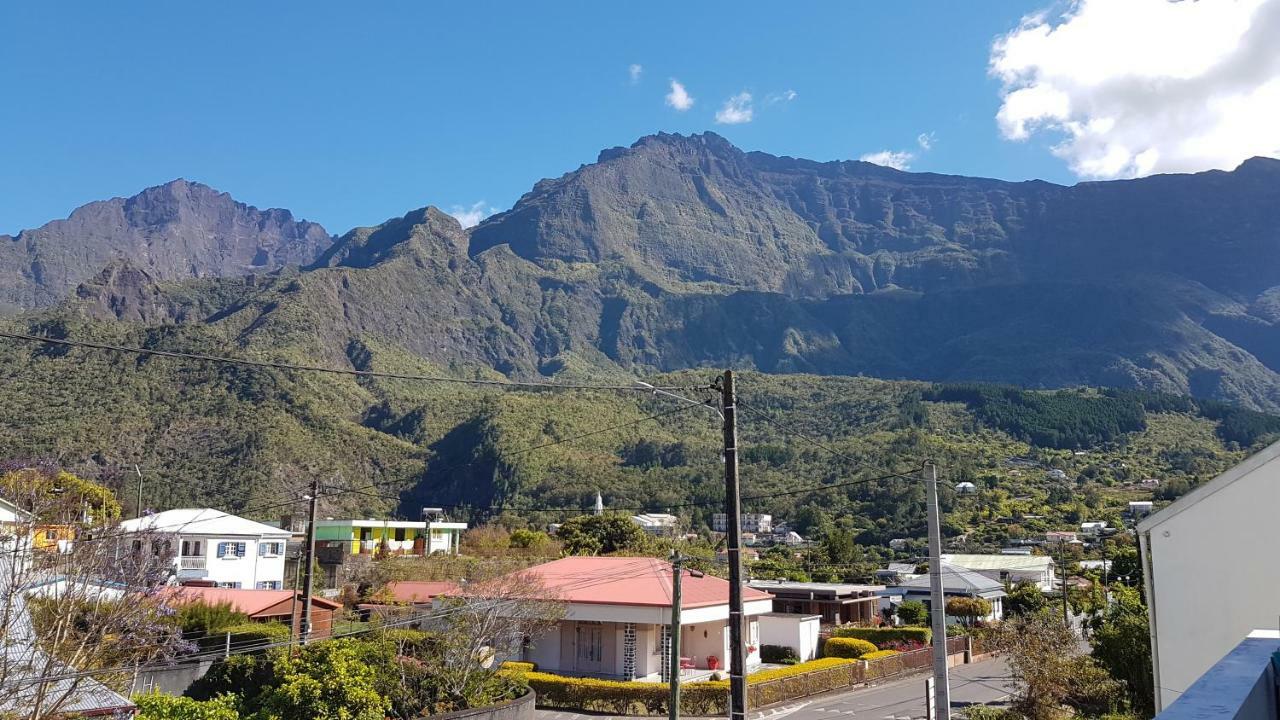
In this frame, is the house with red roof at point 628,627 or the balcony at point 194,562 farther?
the balcony at point 194,562

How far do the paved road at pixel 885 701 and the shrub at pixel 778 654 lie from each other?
413cm

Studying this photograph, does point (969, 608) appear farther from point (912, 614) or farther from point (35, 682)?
point (35, 682)

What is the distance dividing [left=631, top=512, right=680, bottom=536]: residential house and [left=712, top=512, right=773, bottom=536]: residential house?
18.4 feet

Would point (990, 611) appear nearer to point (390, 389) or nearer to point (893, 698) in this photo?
point (893, 698)

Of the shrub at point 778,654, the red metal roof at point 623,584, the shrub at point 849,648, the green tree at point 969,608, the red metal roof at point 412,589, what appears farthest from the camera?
the green tree at point 969,608

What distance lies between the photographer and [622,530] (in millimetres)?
61469

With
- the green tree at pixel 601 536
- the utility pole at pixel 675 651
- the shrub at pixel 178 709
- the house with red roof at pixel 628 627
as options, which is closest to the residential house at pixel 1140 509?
the green tree at pixel 601 536

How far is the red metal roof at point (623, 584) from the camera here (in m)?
32.3

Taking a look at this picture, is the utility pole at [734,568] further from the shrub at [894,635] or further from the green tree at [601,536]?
the green tree at [601,536]

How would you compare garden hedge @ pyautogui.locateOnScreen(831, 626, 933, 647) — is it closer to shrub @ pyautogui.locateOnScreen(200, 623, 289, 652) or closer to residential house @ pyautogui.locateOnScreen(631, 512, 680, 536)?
shrub @ pyautogui.locateOnScreen(200, 623, 289, 652)

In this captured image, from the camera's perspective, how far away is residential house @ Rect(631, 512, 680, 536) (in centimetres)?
9694

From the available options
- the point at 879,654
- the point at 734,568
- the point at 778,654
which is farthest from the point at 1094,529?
the point at 734,568

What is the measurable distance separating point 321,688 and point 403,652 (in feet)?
15.8

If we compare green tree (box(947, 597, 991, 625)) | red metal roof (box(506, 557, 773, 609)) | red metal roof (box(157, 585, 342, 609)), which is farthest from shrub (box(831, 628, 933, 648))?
red metal roof (box(157, 585, 342, 609))
